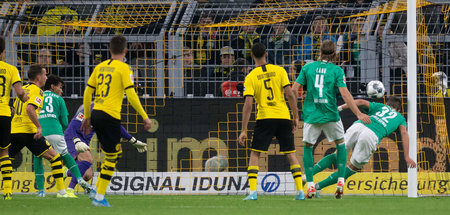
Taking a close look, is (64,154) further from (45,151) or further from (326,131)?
(326,131)

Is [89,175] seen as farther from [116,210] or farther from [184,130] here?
[116,210]

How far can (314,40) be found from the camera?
48.1 ft

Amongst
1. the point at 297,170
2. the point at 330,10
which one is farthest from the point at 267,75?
the point at 330,10

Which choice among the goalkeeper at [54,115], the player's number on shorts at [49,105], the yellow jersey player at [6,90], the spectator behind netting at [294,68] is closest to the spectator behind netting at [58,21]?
the goalkeeper at [54,115]

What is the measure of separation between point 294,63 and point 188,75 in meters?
1.80

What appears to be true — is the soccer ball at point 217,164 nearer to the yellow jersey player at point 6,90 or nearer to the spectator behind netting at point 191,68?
the spectator behind netting at point 191,68

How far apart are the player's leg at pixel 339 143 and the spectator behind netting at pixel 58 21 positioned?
5.85 meters

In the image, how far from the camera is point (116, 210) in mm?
8734

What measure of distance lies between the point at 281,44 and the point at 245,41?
61 cm

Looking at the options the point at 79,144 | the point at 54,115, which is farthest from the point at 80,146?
the point at 54,115

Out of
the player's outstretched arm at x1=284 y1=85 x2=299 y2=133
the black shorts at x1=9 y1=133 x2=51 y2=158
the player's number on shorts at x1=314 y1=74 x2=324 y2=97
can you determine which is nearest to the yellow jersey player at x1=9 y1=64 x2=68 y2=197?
the black shorts at x1=9 y1=133 x2=51 y2=158

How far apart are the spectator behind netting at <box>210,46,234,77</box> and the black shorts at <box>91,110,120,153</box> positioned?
5.60 metres

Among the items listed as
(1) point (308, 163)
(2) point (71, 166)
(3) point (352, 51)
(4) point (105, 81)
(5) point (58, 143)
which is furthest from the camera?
(3) point (352, 51)

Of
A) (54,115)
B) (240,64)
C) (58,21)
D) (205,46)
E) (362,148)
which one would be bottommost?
(362,148)
